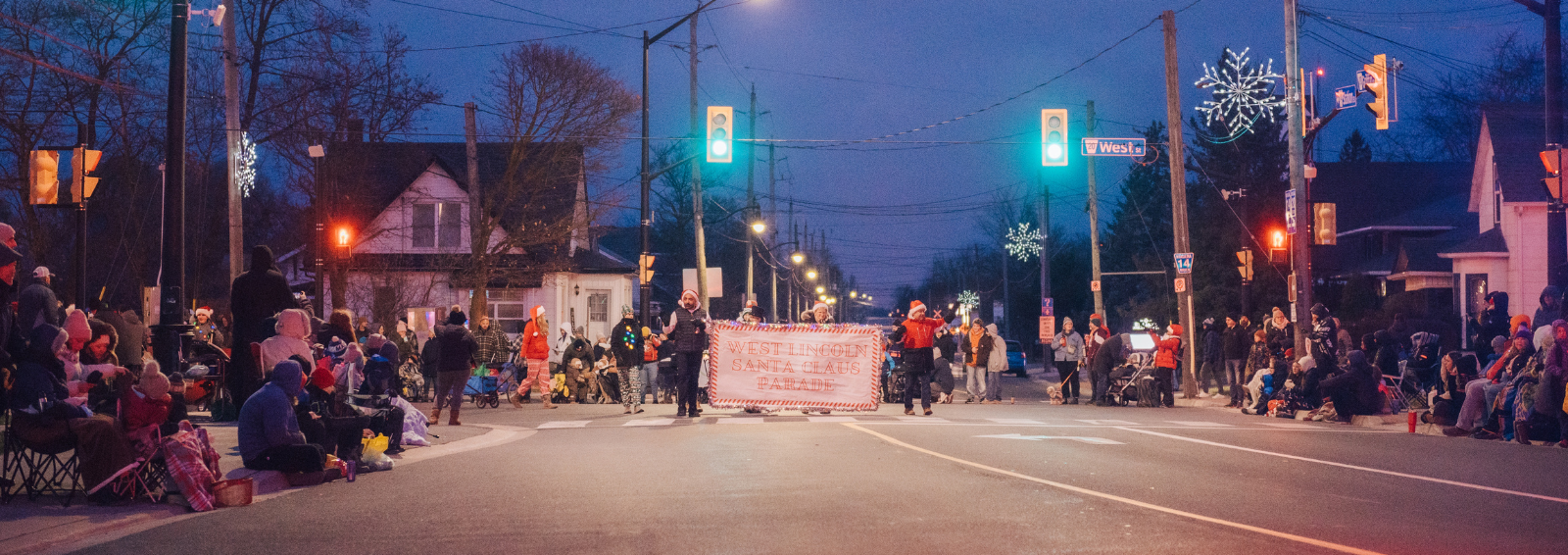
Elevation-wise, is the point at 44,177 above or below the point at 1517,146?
below

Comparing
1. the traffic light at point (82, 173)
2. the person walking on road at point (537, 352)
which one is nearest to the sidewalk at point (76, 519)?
the traffic light at point (82, 173)

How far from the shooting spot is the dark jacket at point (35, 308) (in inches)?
423

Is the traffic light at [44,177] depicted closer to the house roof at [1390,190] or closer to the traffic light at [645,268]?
the traffic light at [645,268]

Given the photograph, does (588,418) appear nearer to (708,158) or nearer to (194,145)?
(708,158)

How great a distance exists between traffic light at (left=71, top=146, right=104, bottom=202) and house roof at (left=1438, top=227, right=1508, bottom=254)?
34957 mm

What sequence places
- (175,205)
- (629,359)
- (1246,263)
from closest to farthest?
(175,205) → (629,359) → (1246,263)

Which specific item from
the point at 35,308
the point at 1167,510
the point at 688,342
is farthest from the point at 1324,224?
the point at 35,308

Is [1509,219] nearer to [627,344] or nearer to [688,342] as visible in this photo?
[627,344]

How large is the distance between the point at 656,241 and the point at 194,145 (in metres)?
50.2

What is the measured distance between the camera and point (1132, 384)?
1030 inches

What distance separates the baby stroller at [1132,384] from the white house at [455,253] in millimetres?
18090

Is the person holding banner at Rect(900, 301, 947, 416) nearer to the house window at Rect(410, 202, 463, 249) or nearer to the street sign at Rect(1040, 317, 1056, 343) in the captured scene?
the street sign at Rect(1040, 317, 1056, 343)

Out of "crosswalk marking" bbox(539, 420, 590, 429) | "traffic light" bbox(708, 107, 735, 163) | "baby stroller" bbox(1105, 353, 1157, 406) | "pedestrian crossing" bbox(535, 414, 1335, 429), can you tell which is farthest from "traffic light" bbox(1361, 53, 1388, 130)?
"crosswalk marking" bbox(539, 420, 590, 429)

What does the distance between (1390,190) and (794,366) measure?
141ft
